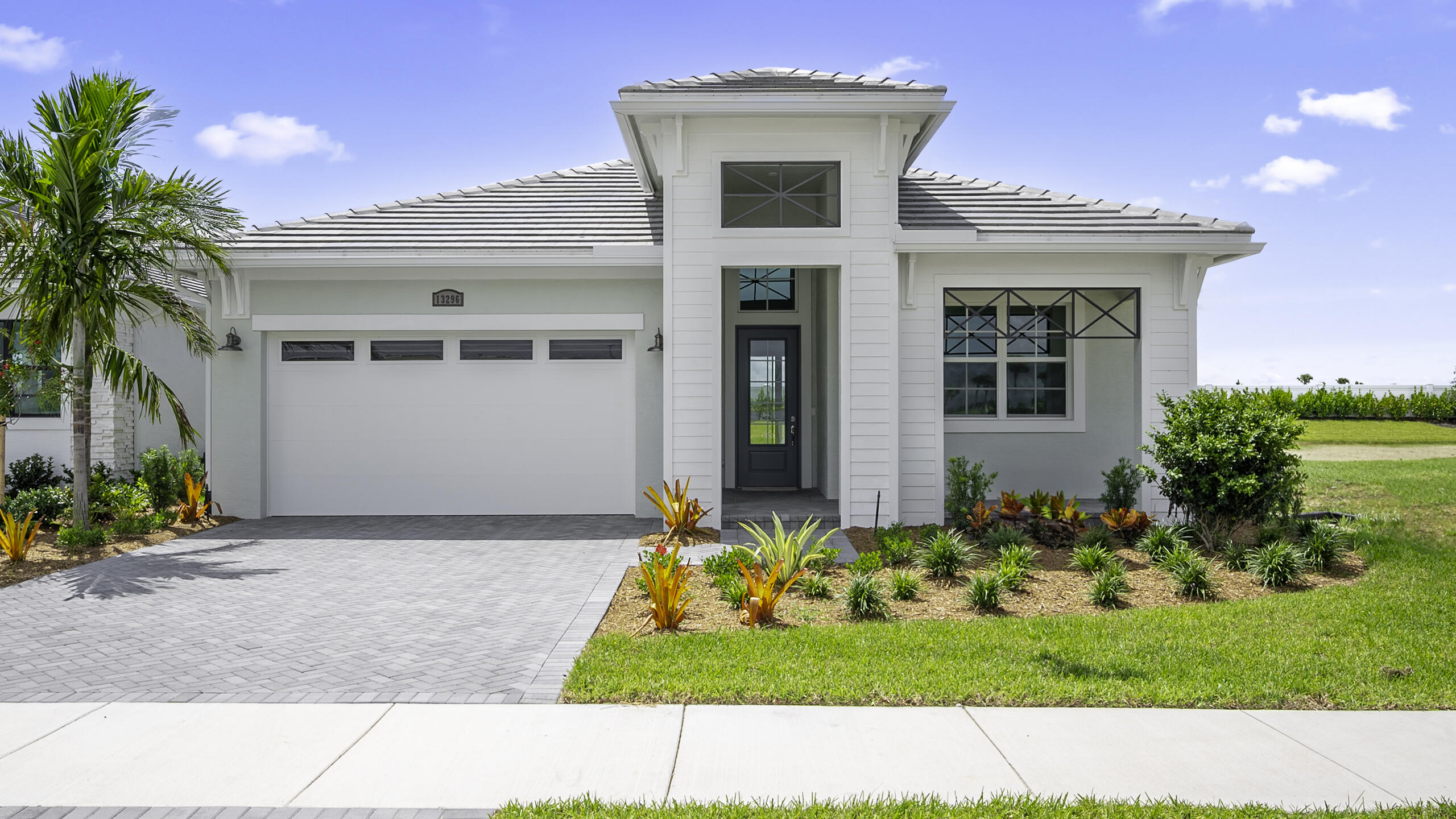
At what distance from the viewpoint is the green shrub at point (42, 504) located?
32.8ft

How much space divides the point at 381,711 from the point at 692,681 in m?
1.66

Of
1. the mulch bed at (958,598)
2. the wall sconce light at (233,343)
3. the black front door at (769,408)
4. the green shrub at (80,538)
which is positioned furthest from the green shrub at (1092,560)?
the wall sconce light at (233,343)

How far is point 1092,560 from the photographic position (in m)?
7.71

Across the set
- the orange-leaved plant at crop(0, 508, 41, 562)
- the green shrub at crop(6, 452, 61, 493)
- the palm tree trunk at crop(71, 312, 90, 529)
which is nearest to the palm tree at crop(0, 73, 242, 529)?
the palm tree trunk at crop(71, 312, 90, 529)

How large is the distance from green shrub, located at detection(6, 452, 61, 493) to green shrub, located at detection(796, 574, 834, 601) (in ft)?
35.6

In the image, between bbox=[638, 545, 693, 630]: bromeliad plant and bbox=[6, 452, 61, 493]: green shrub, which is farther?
bbox=[6, 452, 61, 493]: green shrub

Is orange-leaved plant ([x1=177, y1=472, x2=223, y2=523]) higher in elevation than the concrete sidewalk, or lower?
higher

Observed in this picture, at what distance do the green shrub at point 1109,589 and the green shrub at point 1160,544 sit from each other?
1396 millimetres

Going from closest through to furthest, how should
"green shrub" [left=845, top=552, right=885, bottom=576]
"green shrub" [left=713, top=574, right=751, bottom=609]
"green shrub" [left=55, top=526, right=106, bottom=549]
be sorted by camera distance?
1. "green shrub" [left=713, top=574, right=751, bottom=609]
2. "green shrub" [left=845, top=552, right=885, bottom=576]
3. "green shrub" [left=55, top=526, right=106, bottom=549]

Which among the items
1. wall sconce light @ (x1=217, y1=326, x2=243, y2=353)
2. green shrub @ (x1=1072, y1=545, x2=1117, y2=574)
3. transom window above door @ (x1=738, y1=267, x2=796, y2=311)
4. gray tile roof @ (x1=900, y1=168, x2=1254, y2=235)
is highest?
gray tile roof @ (x1=900, y1=168, x2=1254, y2=235)

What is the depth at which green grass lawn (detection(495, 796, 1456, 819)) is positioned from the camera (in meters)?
3.36

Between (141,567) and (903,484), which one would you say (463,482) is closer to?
(141,567)

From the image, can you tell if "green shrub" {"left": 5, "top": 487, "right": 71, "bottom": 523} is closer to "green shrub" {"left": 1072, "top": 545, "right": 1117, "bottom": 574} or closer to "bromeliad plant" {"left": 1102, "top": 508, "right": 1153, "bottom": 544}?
"green shrub" {"left": 1072, "top": 545, "right": 1117, "bottom": 574}

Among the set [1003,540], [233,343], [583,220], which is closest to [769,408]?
[583,220]
